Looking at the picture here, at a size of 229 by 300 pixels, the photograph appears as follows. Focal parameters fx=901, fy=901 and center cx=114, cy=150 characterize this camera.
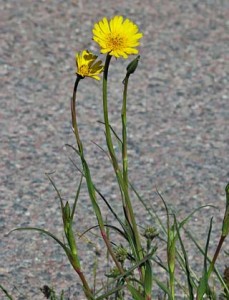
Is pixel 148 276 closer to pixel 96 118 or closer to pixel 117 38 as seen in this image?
pixel 117 38

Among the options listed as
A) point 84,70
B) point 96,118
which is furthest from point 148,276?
point 96,118

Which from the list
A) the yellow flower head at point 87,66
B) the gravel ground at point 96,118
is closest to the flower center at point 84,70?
the yellow flower head at point 87,66

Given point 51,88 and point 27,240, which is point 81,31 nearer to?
point 51,88

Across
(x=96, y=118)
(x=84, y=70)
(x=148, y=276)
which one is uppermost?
(x=96, y=118)

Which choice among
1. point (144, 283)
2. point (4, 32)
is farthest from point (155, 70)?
point (144, 283)

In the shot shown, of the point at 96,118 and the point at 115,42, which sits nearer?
the point at 115,42

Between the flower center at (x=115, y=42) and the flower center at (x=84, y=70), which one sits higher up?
the flower center at (x=115, y=42)

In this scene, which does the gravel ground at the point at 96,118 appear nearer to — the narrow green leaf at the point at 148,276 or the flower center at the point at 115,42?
the narrow green leaf at the point at 148,276
